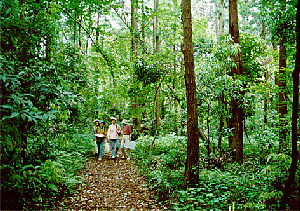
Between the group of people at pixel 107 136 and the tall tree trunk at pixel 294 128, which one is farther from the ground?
the tall tree trunk at pixel 294 128

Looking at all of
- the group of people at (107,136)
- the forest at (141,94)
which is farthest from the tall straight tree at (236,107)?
the group of people at (107,136)

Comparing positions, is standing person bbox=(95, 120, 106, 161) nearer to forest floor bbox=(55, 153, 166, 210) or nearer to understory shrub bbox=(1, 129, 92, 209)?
forest floor bbox=(55, 153, 166, 210)

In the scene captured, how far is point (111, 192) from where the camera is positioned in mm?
6668

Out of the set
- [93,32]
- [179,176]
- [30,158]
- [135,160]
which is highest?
[93,32]

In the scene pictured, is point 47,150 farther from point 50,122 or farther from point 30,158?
point 50,122

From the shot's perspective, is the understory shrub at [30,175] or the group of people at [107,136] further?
the group of people at [107,136]

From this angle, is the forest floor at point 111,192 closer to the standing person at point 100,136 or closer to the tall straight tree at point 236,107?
the standing person at point 100,136

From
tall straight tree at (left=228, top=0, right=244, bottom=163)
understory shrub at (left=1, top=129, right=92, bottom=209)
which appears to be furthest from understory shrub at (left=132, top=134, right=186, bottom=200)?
understory shrub at (left=1, top=129, right=92, bottom=209)

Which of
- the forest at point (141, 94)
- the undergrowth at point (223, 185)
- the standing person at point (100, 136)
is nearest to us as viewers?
the forest at point (141, 94)

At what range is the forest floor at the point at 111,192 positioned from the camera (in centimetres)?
564

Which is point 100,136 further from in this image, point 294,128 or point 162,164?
point 294,128

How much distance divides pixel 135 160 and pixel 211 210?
20.1 ft

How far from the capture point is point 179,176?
258 inches

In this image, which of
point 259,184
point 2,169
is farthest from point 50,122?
point 259,184
